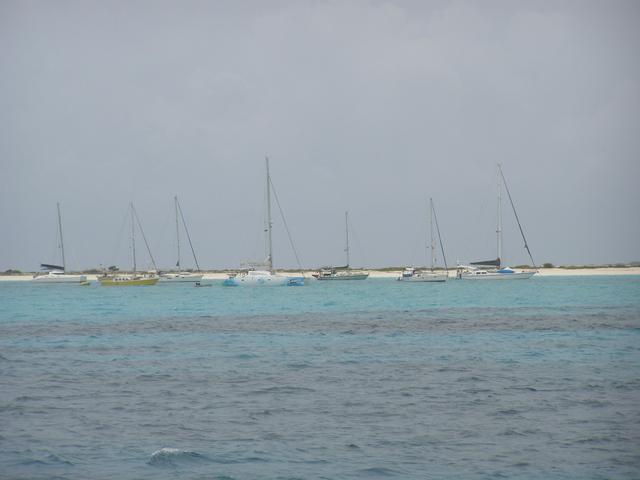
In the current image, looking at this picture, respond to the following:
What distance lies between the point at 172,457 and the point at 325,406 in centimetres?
545

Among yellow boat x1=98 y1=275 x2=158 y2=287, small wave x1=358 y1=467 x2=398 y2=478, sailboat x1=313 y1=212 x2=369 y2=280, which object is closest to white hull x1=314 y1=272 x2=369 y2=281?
sailboat x1=313 y1=212 x2=369 y2=280

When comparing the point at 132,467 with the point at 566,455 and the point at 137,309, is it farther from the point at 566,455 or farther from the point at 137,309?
the point at 137,309

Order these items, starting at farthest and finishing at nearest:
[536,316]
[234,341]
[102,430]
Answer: [536,316] → [234,341] → [102,430]

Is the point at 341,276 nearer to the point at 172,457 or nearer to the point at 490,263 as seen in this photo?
the point at 490,263

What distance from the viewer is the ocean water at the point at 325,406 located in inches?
555

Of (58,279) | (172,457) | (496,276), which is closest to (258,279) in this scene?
(496,276)

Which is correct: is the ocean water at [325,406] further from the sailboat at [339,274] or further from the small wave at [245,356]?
the sailboat at [339,274]

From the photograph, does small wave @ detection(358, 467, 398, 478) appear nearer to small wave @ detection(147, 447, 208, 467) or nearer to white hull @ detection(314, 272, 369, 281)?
small wave @ detection(147, 447, 208, 467)

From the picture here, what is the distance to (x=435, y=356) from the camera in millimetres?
28812

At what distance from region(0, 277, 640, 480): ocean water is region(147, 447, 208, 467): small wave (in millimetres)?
36

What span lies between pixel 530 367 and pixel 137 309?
151 ft

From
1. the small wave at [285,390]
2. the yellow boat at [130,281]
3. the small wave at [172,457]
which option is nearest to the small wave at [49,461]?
the small wave at [172,457]

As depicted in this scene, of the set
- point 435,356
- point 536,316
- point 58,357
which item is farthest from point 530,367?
point 536,316

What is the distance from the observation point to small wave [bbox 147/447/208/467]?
14.1 metres
